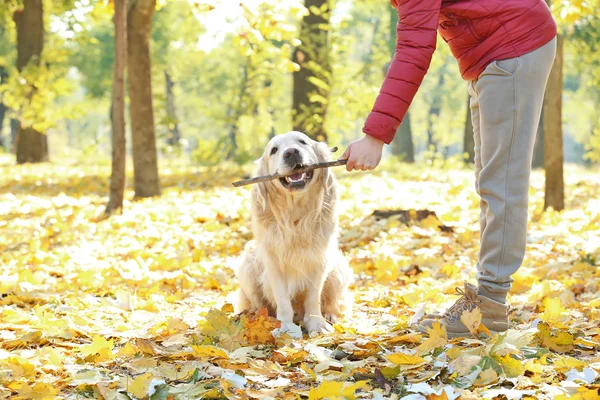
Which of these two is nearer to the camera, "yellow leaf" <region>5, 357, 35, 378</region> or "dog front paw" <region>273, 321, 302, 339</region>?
"yellow leaf" <region>5, 357, 35, 378</region>

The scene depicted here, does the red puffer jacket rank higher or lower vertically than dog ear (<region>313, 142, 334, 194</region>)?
higher

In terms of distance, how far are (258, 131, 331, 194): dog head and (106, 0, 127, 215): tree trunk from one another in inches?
210

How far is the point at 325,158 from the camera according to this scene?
13.6 feet

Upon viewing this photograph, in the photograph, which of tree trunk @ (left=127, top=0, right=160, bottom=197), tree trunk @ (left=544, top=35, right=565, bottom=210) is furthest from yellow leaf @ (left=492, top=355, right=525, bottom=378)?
tree trunk @ (left=127, top=0, right=160, bottom=197)

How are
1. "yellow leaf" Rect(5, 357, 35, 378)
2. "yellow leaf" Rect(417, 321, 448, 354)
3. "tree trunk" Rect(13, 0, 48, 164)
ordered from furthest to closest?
"tree trunk" Rect(13, 0, 48, 164)
"yellow leaf" Rect(417, 321, 448, 354)
"yellow leaf" Rect(5, 357, 35, 378)

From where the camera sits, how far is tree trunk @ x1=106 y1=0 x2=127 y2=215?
899 centimetres

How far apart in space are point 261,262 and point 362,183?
7.38 meters

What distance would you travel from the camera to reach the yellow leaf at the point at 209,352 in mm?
2995

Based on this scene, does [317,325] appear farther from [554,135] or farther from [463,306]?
[554,135]

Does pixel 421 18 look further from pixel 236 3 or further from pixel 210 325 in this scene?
pixel 236 3

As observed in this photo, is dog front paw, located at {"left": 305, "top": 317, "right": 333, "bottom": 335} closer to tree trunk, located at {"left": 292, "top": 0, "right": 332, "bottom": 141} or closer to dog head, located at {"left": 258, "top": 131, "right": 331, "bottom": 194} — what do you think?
dog head, located at {"left": 258, "top": 131, "right": 331, "bottom": 194}

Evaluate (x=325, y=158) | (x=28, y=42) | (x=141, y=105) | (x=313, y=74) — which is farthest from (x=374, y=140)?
(x=28, y=42)

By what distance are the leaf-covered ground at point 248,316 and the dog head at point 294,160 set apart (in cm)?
78

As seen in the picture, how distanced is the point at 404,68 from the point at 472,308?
1244 millimetres
